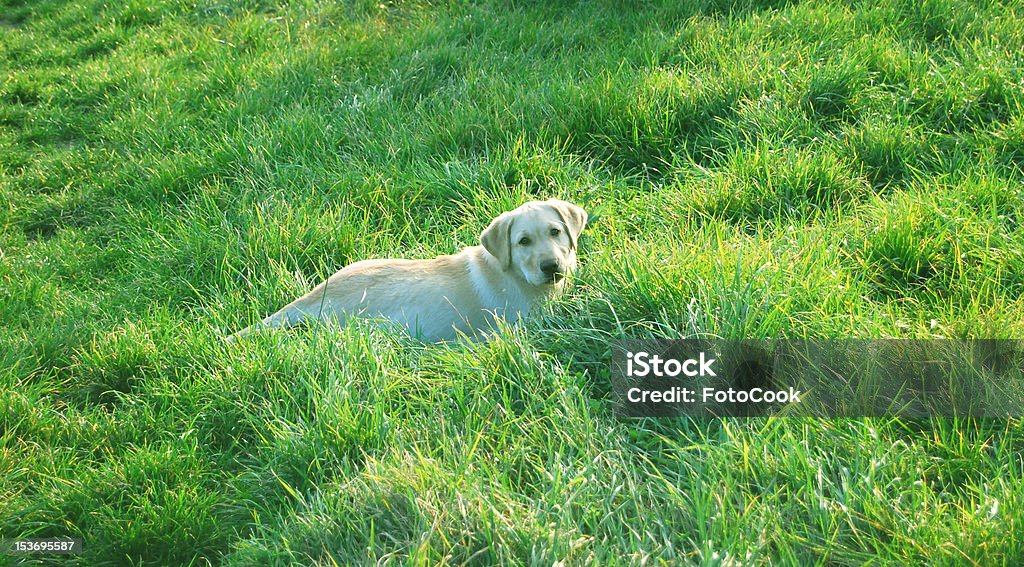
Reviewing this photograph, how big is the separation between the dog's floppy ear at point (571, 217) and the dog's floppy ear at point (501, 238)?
0.85ft

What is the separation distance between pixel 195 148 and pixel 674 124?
150 inches

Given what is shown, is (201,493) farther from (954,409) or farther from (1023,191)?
(1023,191)

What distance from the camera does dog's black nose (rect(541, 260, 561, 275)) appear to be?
421 cm

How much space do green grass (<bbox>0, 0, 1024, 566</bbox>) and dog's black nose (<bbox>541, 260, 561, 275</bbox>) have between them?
227 mm

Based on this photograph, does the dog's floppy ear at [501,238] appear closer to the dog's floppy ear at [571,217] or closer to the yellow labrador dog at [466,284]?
the yellow labrador dog at [466,284]

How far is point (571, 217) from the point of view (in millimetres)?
4480

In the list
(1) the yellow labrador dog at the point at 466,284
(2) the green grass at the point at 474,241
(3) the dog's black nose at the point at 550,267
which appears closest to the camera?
(2) the green grass at the point at 474,241

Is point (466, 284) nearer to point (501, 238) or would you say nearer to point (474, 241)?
point (501, 238)

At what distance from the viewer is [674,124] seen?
566 centimetres

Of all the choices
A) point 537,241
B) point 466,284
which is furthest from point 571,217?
point 466,284

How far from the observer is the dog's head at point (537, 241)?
4266mm

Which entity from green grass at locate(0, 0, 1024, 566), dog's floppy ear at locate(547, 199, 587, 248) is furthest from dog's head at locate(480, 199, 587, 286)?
green grass at locate(0, 0, 1024, 566)

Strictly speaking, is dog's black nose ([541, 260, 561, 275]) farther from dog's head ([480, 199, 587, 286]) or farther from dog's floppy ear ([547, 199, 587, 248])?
dog's floppy ear ([547, 199, 587, 248])

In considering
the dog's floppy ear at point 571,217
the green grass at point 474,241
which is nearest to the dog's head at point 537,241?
the dog's floppy ear at point 571,217
